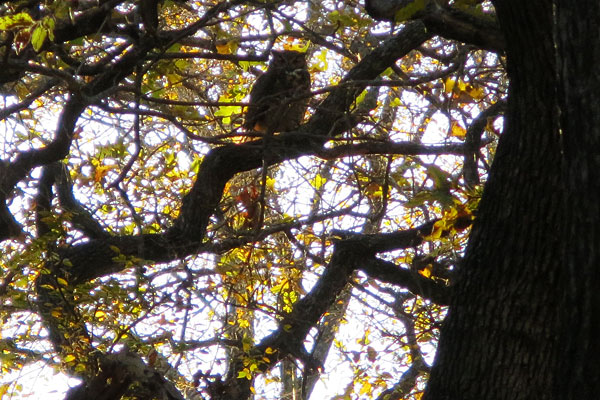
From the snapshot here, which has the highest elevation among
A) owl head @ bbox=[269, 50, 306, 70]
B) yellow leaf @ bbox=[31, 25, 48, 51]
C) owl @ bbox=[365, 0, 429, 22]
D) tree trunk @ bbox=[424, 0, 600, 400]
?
owl head @ bbox=[269, 50, 306, 70]

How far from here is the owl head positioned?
5.57 metres

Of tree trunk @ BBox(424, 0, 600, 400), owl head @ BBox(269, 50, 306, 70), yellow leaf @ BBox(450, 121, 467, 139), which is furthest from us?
owl head @ BBox(269, 50, 306, 70)

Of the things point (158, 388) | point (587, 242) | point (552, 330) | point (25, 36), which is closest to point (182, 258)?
point (158, 388)

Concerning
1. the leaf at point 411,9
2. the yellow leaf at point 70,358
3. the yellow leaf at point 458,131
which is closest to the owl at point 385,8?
the leaf at point 411,9

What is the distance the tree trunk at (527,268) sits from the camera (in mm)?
2018

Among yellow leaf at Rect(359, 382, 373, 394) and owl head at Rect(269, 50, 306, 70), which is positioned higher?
owl head at Rect(269, 50, 306, 70)

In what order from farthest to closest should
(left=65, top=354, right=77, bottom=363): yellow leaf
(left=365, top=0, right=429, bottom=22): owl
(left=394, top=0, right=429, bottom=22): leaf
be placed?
1. (left=65, top=354, right=77, bottom=363): yellow leaf
2. (left=365, top=0, right=429, bottom=22): owl
3. (left=394, top=0, right=429, bottom=22): leaf

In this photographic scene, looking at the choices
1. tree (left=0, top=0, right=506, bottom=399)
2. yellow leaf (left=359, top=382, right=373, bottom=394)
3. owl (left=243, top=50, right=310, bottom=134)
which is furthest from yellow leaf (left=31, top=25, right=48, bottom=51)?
yellow leaf (left=359, top=382, right=373, bottom=394)

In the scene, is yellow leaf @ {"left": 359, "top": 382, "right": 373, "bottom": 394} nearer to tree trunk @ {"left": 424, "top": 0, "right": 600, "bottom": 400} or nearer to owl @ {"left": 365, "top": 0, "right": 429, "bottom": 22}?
tree trunk @ {"left": 424, "top": 0, "right": 600, "bottom": 400}

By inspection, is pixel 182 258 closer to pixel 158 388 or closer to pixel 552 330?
pixel 158 388

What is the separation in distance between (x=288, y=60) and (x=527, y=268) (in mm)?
3602

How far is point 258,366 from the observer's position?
464 centimetres

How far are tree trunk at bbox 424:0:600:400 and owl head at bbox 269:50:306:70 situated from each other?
331 centimetres

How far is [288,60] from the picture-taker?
562 cm
